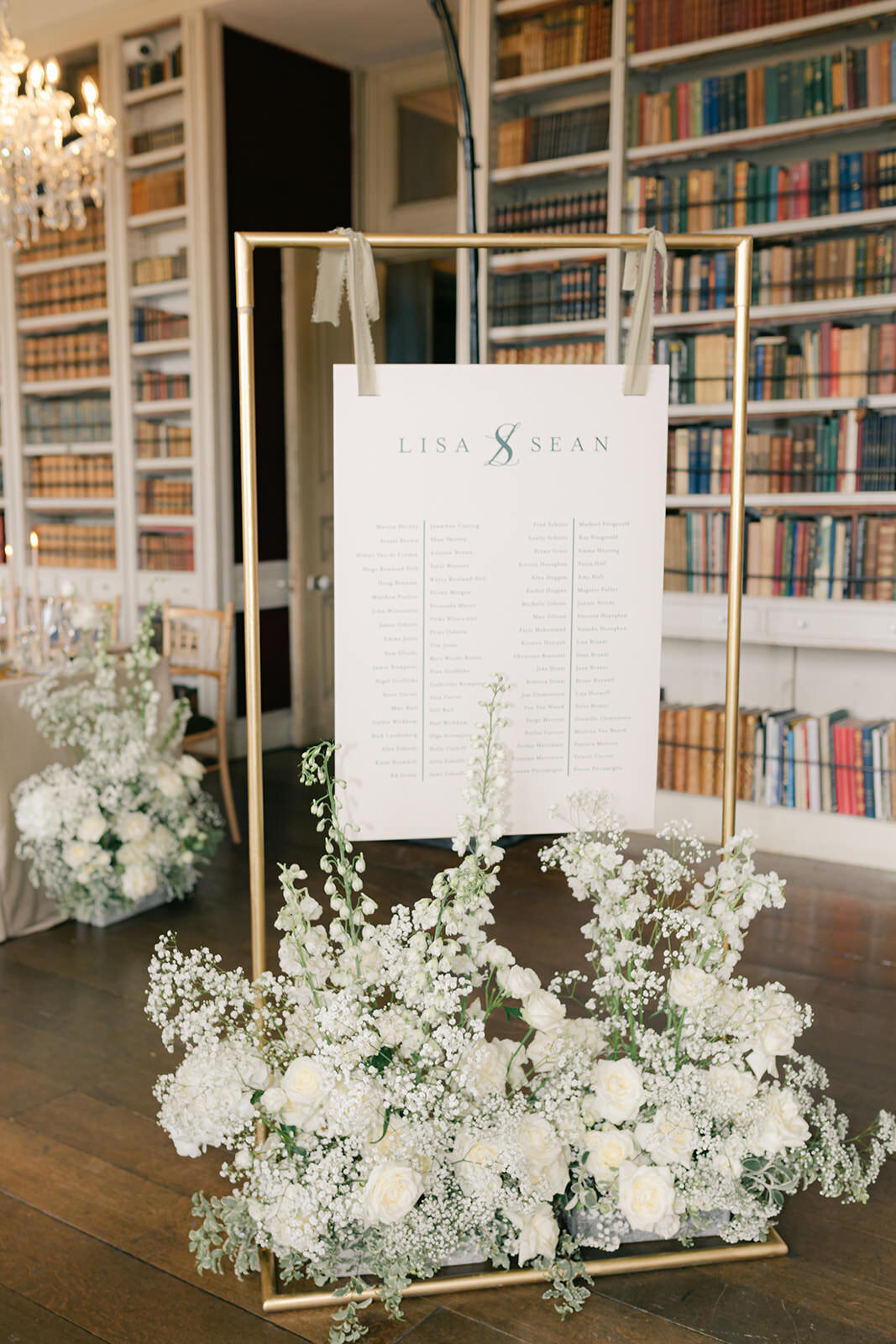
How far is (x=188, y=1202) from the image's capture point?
91.0 inches

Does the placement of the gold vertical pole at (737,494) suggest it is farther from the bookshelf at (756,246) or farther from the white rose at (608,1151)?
the bookshelf at (756,246)

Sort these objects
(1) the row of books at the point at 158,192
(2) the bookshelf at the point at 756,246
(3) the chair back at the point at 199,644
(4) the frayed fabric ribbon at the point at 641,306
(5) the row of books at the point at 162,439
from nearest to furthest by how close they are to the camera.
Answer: (4) the frayed fabric ribbon at the point at 641,306 → (2) the bookshelf at the point at 756,246 → (3) the chair back at the point at 199,644 → (1) the row of books at the point at 158,192 → (5) the row of books at the point at 162,439

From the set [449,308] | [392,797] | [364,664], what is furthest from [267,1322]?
[449,308]

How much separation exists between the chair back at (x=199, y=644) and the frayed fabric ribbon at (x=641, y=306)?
2.69 m

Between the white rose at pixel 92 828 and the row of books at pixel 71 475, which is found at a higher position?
the row of books at pixel 71 475

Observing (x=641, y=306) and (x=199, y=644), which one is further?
(x=199, y=644)

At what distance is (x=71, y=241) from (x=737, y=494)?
205 inches

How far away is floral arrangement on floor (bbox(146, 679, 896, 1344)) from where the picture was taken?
1931mm

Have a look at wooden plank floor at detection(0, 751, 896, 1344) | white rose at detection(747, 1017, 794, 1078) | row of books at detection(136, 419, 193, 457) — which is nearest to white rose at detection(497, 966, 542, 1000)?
white rose at detection(747, 1017, 794, 1078)

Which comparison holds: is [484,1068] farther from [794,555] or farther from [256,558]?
[794,555]

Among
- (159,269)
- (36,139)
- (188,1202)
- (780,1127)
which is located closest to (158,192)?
(159,269)

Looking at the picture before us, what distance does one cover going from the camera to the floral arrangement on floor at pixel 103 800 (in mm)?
3549

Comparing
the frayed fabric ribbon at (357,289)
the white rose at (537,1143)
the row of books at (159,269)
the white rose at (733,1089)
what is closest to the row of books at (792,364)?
the frayed fabric ribbon at (357,289)

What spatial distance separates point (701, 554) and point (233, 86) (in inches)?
129
